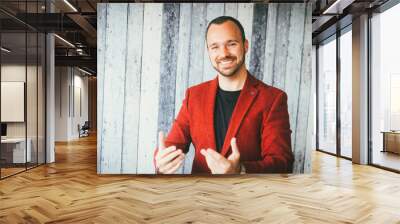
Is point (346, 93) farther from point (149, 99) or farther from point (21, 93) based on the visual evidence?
point (21, 93)

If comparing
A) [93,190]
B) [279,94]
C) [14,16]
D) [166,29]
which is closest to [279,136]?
[279,94]

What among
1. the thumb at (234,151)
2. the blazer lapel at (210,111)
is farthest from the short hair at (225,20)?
the thumb at (234,151)

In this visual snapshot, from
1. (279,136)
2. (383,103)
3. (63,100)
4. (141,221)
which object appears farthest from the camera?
(63,100)

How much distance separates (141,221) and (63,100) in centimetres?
1304

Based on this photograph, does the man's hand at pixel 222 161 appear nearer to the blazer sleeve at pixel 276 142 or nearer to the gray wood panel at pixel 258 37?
the blazer sleeve at pixel 276 142

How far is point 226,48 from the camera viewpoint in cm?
648

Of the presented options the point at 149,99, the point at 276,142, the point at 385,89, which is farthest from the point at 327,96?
the point at 149,99

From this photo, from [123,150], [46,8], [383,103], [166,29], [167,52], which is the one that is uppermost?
[46,8]

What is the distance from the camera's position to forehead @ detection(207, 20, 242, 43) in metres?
6.49

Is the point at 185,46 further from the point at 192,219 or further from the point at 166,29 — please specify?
the point at 192,219

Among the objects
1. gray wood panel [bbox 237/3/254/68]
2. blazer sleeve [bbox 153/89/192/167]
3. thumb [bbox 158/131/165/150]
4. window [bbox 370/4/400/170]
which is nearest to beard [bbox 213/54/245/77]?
gray wood panel [bbox 237/3/254/68]

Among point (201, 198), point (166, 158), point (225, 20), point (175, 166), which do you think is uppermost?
point (225, 20)

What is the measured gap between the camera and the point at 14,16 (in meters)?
6.78

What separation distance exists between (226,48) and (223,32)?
0.29 m
